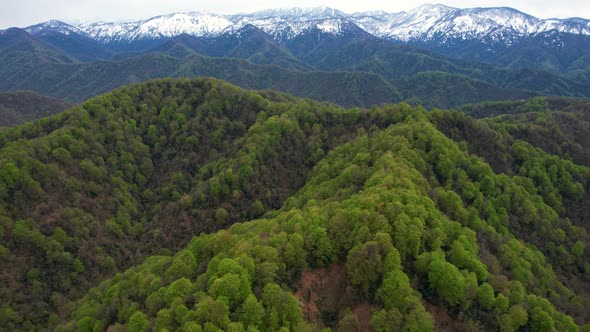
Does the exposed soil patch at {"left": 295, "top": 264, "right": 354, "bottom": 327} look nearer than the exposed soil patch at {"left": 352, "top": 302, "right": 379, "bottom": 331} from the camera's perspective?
No

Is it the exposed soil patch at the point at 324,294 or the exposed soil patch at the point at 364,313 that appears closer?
the exposed soil patch at the point at 364,313

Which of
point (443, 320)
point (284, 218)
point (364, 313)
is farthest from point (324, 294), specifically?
point (284, 218)

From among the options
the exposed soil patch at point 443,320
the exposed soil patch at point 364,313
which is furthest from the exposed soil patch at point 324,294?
the exposed soil patch at point 443,320

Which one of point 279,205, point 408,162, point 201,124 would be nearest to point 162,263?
point 279,205

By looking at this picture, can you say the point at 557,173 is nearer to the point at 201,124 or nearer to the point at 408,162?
the point at 408,162

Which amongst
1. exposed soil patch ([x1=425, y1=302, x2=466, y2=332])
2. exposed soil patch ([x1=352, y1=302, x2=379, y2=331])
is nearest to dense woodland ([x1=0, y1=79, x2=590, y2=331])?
exposed soil patch ([x1=425, y1=302, x2=466, y2=332])

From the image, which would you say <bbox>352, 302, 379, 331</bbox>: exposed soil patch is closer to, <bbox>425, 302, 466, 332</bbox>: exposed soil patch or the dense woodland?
Result: the dense woodland

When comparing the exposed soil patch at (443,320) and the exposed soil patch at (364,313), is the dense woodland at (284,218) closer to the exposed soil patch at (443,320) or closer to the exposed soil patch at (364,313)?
the exposed soil patch at (443,320)

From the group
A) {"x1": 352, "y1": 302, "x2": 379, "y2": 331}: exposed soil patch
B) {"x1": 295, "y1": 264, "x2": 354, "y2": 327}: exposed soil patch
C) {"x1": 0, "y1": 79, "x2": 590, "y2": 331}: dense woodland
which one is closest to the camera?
{"x1": 352, "y1": 302, "x2": 379, "y2": 331}: exposed soil patch
